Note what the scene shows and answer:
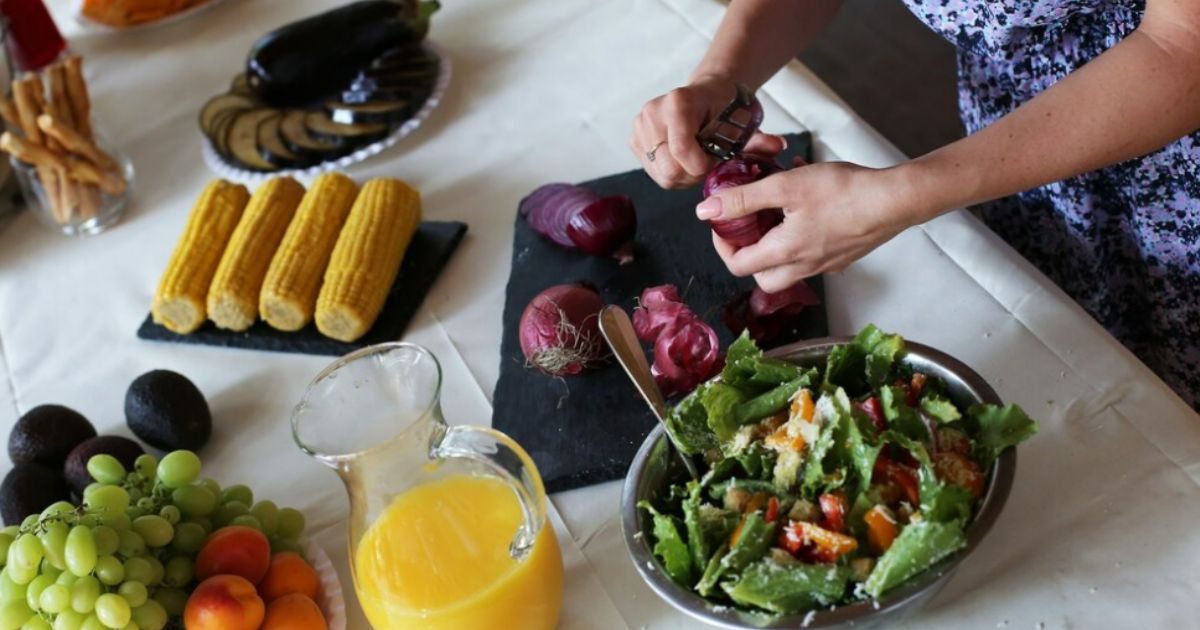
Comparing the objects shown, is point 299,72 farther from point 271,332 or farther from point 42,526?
point 42,526

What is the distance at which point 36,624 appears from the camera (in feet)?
3.55

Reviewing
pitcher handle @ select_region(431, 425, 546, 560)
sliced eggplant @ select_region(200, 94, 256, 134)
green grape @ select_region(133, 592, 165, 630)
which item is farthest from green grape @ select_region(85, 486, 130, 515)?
sliced eggplant @ select_region(200, 94, 256, 134)

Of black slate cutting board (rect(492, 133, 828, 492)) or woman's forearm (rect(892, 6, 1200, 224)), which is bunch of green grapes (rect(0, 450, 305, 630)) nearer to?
black slate cutting board (rect(492, 133, 828, 492))

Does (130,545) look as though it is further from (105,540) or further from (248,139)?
(248,139)

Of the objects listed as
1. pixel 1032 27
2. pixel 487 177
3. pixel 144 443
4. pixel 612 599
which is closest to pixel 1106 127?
pixel 1032 27

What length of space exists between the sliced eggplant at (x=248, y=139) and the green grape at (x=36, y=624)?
952 mm

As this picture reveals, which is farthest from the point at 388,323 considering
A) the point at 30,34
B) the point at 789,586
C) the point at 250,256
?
the point at 30,34

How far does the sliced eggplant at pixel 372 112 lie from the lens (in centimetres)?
188

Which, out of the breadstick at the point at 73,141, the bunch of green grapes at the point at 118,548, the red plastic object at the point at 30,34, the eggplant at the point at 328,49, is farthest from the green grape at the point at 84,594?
the red plastic object at the point at 30,34

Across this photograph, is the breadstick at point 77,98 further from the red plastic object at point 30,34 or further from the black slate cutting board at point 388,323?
the black slate cutting board at point 388,323

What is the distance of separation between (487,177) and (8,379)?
75 centimetres

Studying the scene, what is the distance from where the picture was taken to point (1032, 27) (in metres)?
1.36

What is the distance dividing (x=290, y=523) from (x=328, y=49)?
0.99 metres

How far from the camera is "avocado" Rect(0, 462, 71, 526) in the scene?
1.33 metres
